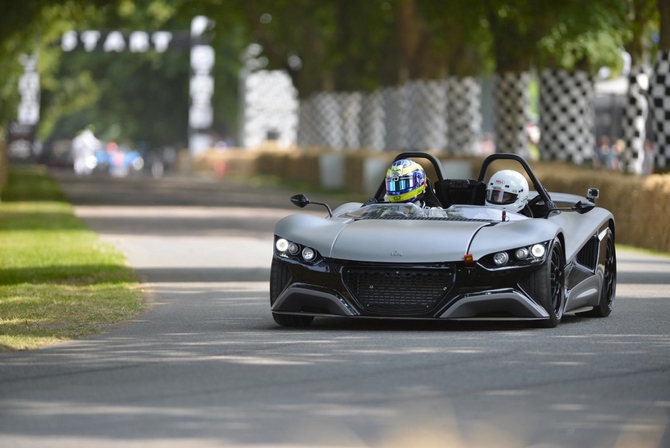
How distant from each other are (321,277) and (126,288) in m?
4.73

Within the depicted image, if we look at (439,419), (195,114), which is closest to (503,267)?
(439,419)

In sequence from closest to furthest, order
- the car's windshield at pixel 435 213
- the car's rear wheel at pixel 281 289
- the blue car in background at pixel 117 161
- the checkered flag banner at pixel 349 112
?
the car's rear wheel at pixel 281 289 → the car's windshield at pixel 435 213 → the checkered flag banner at pixel 349 112 → the blue car in background at pixel 117 161

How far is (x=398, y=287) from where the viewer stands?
36.6 feet

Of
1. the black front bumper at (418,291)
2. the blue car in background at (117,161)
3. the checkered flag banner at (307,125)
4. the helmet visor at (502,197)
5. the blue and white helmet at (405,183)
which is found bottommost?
the blue car in background at (117,161)

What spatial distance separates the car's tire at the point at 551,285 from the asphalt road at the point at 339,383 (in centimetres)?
16

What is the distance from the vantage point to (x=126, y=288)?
1559 cm

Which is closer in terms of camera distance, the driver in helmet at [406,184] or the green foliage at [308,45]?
the driver in helmet at [406,184]

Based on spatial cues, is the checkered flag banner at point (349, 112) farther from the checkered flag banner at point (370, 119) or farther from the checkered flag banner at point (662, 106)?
the checkered flag banner at point (662, 106)

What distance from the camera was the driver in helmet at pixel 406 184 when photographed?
41.4ft

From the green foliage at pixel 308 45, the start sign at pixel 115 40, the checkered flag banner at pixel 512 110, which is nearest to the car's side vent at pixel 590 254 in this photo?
the green foliage at pixel 308 45

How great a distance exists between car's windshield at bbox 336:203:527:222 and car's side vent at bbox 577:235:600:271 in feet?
2.14

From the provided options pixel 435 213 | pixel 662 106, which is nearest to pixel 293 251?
pixel 435 213

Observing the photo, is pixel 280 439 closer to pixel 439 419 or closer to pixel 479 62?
pixel 439 419

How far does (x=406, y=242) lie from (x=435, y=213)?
967mm
